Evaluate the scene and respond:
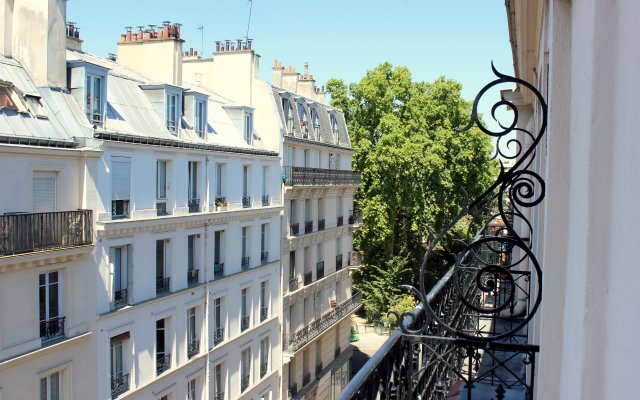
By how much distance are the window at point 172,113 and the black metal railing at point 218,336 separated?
266 inches

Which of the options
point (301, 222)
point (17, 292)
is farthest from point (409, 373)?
point (301, 222)

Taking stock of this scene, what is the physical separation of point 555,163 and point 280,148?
1009 inches

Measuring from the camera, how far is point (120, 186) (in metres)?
17.2

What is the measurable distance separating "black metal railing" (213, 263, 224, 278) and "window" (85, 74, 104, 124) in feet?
23.3

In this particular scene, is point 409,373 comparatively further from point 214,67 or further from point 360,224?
point 360,224

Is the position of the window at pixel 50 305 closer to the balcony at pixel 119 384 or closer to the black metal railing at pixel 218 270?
the balcony at pixel 119 384

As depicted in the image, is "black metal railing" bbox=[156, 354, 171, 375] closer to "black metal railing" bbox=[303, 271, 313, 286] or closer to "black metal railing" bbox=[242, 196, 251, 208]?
"black metal railing" bbox=[242, 196, 251, 208]

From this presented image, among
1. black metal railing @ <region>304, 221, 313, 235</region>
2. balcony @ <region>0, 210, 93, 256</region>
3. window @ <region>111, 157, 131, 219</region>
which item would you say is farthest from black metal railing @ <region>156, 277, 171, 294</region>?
black metal railing @ <region>304, 221, 313, 235</region>

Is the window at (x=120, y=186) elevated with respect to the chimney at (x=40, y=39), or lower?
lower

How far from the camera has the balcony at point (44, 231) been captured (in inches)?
535

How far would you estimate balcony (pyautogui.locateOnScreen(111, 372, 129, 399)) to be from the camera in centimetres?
1681

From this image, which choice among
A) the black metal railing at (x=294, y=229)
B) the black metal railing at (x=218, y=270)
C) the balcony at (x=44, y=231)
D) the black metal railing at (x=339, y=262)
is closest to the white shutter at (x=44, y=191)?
the balcony at (x=44, y=231)

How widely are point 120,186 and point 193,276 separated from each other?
4.85 m

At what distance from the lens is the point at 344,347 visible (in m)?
36.5
